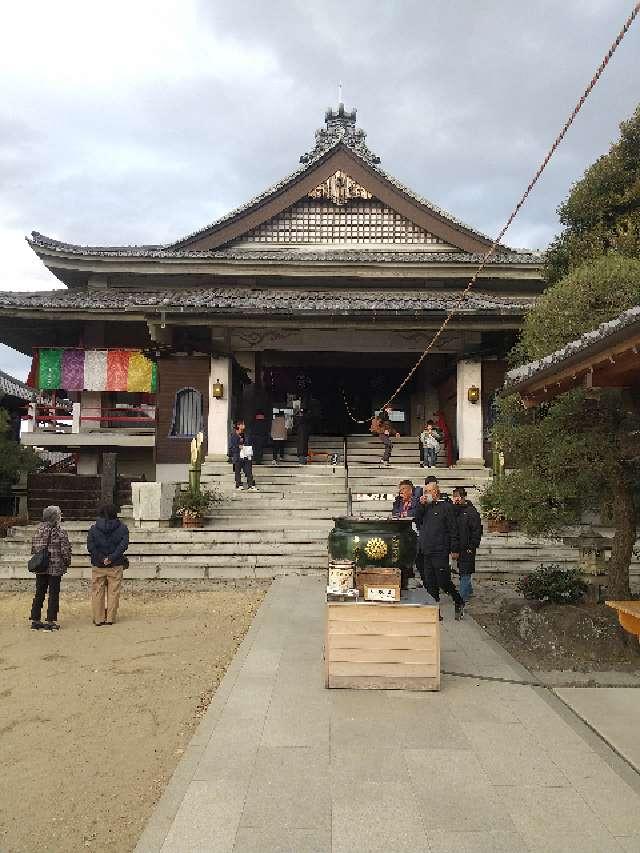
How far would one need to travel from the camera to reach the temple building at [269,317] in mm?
17594

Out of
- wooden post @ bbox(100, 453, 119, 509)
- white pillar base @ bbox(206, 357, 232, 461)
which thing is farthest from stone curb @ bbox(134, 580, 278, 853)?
white pillar base @ bbox(206, 357, 232, 461)

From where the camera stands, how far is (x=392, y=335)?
1900 cm

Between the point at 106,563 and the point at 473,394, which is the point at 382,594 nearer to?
the point at 106,563

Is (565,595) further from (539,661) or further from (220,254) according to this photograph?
(220,254)

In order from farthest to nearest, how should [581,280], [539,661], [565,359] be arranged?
[581,280] < [539,661] < [565,359]

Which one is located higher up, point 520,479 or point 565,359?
point 565,359

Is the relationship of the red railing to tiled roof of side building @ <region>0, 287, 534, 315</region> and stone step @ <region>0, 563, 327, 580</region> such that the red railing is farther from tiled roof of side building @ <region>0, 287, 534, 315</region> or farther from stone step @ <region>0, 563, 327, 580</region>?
stone step @ <region>0, 563, 327, 580</region>

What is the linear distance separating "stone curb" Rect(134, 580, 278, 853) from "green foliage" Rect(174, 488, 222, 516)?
242 inches

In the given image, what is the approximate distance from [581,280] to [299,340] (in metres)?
11.6

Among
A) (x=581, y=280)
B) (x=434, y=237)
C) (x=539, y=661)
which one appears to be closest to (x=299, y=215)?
(x=434, y=237)

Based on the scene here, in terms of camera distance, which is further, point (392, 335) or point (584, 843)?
point (392, 335)

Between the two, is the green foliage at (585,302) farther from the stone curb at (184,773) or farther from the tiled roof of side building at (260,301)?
the tiled roof of side building at (260,301)

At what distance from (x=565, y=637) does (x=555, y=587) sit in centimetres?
117

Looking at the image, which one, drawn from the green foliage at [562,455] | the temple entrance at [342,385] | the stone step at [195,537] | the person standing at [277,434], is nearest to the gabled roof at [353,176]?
the temple entrance at [342,385]
